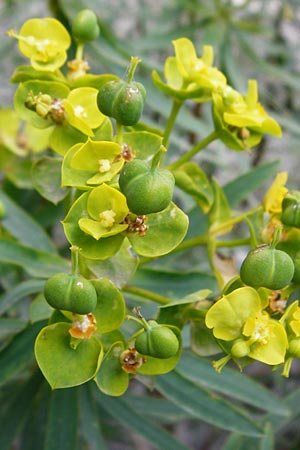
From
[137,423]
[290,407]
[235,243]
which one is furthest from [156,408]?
[235,243]

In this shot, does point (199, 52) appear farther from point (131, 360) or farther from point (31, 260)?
point (131, 360)

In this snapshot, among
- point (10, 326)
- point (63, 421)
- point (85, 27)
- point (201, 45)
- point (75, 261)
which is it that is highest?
point (85, 27)

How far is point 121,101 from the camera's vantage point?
118 cm

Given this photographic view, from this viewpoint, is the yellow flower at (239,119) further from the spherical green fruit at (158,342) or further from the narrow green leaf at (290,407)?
the narrow green leaf at (290,407)

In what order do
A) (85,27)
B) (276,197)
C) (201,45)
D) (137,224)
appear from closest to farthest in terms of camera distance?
(137,224)
(276,197)
(85,27)
(201,45)

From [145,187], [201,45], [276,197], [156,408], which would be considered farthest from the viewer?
[201,45]

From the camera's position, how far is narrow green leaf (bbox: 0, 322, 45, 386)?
1.50 m

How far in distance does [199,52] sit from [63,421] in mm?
1339

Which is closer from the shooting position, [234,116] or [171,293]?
[234,116]

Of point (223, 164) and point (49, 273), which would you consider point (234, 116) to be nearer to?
point (49, 273)

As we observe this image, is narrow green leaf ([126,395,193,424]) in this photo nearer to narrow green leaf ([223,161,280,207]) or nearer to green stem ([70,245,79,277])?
narrow green leaf ([223,161,280,207])

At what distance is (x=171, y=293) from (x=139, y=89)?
56 cm

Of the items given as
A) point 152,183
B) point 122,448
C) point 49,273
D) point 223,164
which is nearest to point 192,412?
point 49,273

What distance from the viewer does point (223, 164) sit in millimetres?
2352
